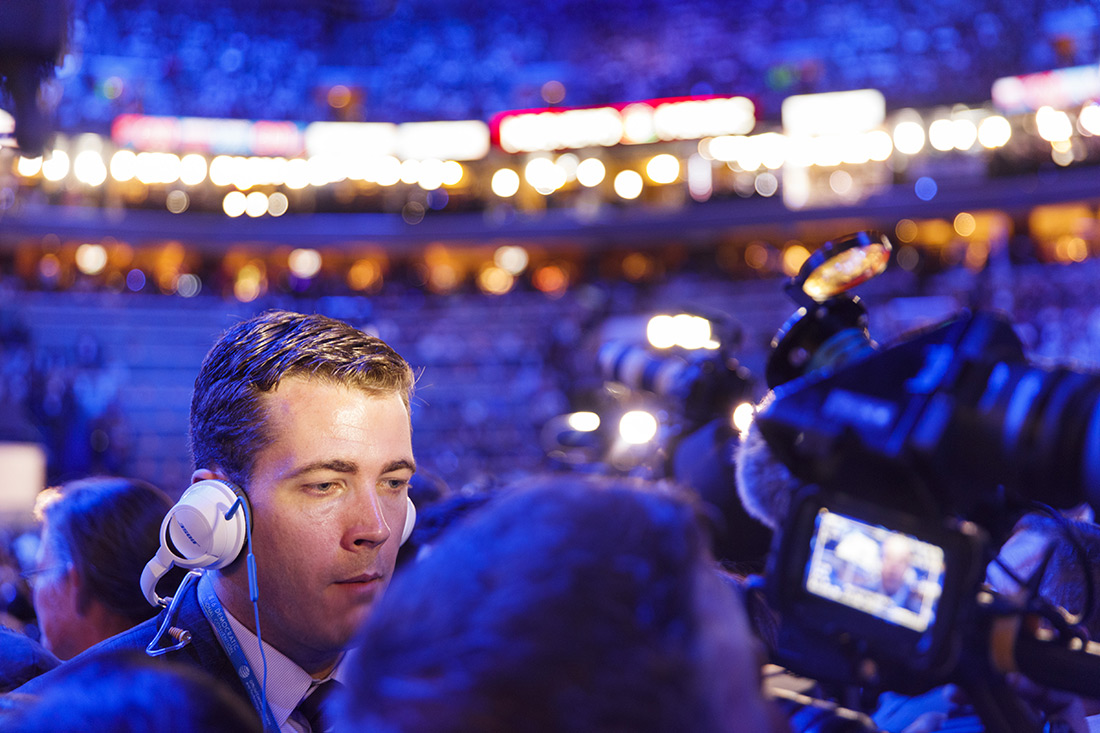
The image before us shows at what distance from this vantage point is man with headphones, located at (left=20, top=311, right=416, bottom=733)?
1364 mm

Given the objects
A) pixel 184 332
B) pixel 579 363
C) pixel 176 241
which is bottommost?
pixel 579 363

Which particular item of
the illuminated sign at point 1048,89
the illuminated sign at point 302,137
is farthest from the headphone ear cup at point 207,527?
the illuminated sign at point 302,137

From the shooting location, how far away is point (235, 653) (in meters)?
1.37

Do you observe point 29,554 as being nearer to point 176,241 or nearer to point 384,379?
point 384,379

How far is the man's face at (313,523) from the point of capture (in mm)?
1380

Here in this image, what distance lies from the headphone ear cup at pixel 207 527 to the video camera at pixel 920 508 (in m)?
0.83

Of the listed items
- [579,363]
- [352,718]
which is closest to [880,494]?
[352,718]

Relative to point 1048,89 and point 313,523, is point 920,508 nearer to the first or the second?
point 313,523

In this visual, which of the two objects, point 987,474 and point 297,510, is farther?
point 297,510

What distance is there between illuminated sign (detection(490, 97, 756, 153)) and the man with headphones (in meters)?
22.0

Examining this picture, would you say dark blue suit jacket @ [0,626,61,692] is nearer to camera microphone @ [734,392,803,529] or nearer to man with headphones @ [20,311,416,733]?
man with headphones @ [20,311,416,733]

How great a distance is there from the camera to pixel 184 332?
18.8 metres

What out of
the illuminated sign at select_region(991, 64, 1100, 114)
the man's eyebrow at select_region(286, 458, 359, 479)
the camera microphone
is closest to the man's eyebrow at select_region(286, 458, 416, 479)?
Result: the man's eyebrow at select_region(286, 458, 359, 479)

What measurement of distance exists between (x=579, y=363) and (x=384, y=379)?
54.7ft
